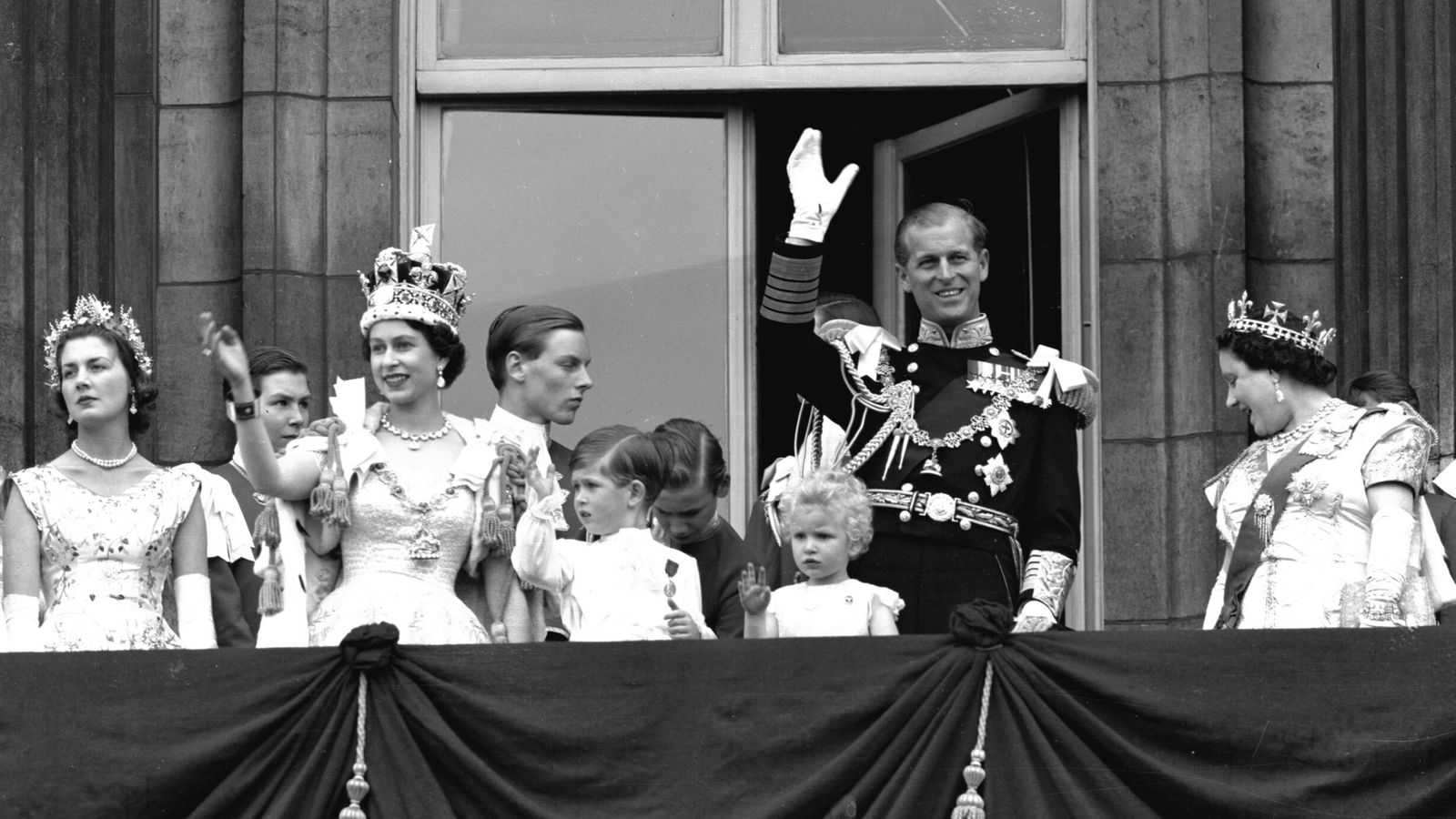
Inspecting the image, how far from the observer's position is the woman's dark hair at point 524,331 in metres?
7.91

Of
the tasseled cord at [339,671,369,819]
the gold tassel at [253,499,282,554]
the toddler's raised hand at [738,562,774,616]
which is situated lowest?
the tasseled cord at [339,671,369,819]

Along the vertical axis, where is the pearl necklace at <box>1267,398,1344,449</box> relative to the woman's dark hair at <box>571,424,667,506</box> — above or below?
above

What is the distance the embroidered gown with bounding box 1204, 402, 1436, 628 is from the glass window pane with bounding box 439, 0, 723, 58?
3.27m

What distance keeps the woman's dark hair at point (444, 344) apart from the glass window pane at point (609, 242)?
2.45 meters

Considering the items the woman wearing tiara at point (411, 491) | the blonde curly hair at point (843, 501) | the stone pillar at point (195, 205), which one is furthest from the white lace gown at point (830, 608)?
the stone pillar at point (195, 205)

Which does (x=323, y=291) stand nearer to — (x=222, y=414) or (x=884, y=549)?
(x=222, y=414)

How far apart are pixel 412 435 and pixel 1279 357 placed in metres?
2.38

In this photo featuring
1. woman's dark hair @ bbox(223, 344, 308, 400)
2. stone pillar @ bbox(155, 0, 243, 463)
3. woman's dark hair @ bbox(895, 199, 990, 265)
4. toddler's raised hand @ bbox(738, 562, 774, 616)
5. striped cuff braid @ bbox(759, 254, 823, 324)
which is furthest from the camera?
stone pillar @ bbox(155, 0, 243, 463)

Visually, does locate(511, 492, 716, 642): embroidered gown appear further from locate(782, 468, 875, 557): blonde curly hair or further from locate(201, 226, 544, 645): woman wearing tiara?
locate(782, 468, 875, 557): blonde curly hair

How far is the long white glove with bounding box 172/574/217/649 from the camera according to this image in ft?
24.3

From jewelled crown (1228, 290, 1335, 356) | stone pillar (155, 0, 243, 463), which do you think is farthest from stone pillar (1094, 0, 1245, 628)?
stone pillar (155, 0, 243, 463)

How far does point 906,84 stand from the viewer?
10125 millimetres

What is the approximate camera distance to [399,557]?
727 cm

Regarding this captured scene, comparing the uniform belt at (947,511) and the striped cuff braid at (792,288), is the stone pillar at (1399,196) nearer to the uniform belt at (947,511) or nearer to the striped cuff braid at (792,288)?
the uniform belt at (947,511)
